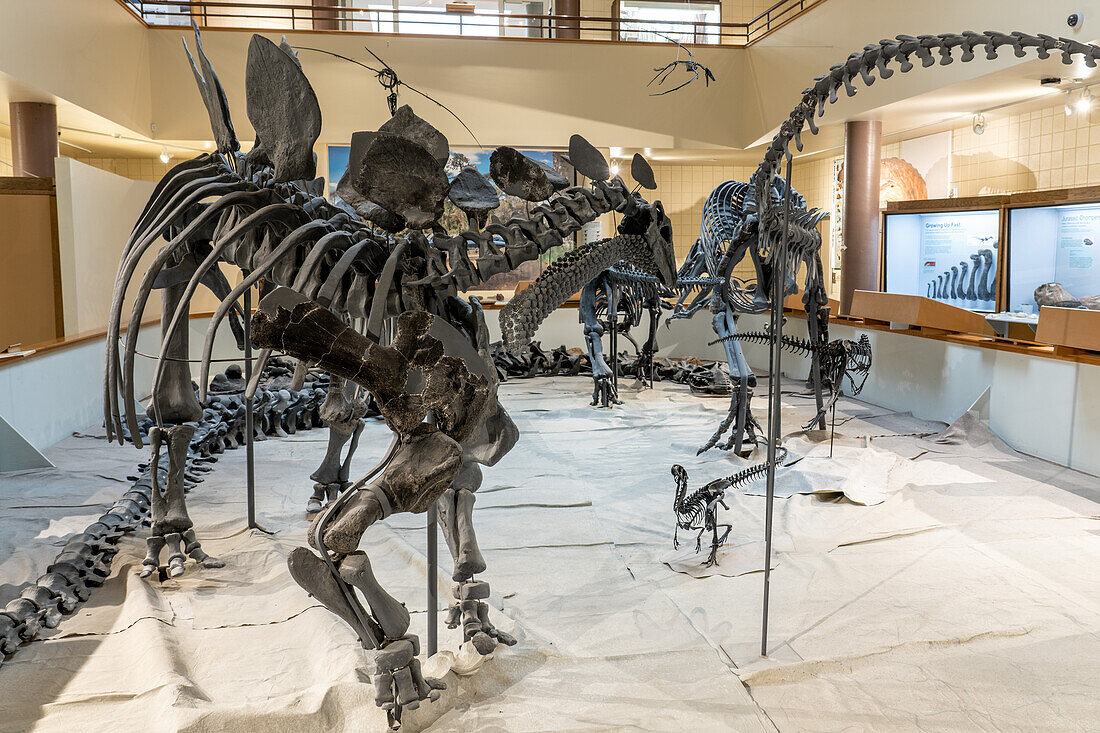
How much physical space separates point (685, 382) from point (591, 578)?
624cm

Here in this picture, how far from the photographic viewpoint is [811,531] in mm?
4465

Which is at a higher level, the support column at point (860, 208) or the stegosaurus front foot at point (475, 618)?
the support column at point (860, 208)

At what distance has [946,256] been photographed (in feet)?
28.8

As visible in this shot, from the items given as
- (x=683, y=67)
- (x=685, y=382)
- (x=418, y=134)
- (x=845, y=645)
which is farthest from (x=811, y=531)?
(x=683, y=67)

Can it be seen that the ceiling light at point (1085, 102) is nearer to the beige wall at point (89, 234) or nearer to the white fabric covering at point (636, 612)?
the white fabric covering at point (636, 612)

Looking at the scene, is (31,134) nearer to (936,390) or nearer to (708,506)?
(708,506)

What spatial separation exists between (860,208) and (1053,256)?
2.37 m

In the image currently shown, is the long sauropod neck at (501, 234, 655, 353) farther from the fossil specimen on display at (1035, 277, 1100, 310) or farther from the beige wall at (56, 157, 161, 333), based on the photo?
the beige wall at (56, 157, 161, 333)

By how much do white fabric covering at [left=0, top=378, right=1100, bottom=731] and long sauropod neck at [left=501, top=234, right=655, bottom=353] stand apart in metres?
1.18

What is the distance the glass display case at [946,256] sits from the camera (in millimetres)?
8258

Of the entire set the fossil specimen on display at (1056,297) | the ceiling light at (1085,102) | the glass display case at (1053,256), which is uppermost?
the ceiling light at (1085,102)

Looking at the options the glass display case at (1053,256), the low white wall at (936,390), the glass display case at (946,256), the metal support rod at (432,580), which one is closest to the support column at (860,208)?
the glass display case at (946,256)

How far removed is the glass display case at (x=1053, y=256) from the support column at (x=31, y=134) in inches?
389

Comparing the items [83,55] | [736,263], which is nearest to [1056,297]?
[736,263]
